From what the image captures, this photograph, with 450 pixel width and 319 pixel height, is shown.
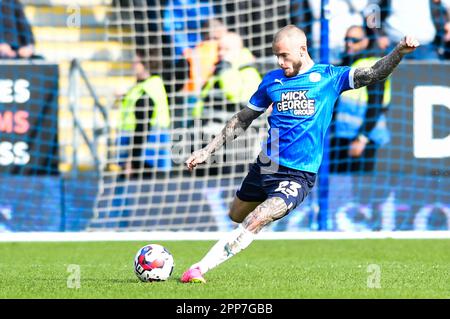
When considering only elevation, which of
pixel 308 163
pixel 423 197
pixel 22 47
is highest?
pixel 22 47

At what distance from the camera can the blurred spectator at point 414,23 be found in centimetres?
1440

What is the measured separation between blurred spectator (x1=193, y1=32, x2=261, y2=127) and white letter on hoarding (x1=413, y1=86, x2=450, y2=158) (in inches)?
80.6

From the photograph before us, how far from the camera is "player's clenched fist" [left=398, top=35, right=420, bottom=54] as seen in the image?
744cm

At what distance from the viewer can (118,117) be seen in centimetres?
1462

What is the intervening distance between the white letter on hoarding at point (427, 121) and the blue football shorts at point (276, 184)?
220 inches

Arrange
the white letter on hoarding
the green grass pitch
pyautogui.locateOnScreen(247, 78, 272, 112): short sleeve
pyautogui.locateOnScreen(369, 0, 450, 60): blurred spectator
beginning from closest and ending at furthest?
the green grass pitch, pyautogui.locateOnScreen(247, 78, 272, 112): short sleeve, the white letter on hoarding, pyautogui.locateOnScreen(369, 0, 450, 60): blurred spectator

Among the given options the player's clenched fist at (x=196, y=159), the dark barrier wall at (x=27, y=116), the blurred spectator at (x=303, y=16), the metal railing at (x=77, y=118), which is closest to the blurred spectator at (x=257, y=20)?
the blurred spectator at (x=303, y=16)

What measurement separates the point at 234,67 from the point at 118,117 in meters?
1.67

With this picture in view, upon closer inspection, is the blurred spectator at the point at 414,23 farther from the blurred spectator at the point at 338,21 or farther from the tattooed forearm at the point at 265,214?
the tattooed forearm at the point at 265,214

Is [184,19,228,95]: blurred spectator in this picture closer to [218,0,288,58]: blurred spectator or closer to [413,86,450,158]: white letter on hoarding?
[218,0,288,58]: blurred spectator

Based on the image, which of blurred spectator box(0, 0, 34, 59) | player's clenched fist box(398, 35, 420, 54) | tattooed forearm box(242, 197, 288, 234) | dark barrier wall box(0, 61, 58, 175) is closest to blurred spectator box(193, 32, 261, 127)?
dark barrier wall box(0, 61, 58, 175)

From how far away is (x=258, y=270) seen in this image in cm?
936
